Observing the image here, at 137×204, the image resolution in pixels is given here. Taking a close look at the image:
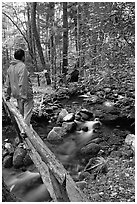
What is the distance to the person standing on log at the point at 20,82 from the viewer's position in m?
4.30

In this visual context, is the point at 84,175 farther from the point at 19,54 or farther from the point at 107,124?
the point at 107,124

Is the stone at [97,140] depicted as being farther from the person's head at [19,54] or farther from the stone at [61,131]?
the person's head at [19,54]

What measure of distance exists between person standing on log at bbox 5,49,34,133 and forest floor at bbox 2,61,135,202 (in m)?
1.89

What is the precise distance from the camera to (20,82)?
432 centimetres

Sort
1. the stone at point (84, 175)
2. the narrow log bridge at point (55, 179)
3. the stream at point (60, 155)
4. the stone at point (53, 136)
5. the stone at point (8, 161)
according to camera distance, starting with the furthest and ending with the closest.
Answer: the stone at point (53, 136), the stone at point (8, 161), the stream at point (60, 155), the stone at point (84, 175), the narrow log bridge at point (55, 179)

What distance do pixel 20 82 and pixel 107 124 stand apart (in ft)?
14.1

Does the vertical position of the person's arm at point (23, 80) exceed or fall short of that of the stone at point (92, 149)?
it exceeds it

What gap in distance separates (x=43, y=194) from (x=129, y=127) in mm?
3803

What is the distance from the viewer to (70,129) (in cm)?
740

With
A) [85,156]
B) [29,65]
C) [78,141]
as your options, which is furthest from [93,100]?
[29,65]

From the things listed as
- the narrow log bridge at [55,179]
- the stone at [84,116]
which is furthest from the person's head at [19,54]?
the stone at [84,116]

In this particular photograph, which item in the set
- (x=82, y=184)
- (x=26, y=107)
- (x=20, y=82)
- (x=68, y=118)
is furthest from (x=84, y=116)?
(x=20, y=82)

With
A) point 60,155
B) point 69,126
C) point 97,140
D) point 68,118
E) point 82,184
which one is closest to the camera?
point 82,184

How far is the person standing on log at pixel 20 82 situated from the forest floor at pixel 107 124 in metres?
1.89
